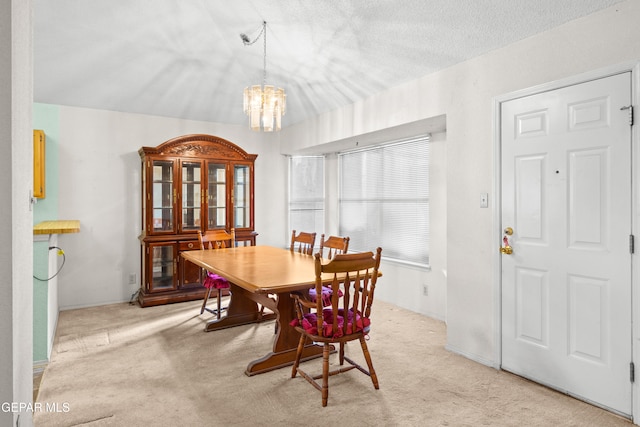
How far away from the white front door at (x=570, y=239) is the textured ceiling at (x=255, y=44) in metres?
0.61

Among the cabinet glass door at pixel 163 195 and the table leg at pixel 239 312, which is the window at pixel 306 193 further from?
the table leg at pixel 239 312

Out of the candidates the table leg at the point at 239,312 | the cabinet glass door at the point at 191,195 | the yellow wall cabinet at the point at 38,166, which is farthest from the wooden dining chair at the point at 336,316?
the yellow wall cabinet at the point at 38,166

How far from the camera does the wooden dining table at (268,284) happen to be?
239 cm

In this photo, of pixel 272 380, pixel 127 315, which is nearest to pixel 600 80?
pixel 272 380

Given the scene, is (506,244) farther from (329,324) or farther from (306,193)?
(306,193)

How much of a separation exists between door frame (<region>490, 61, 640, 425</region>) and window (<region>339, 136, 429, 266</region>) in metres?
1.39

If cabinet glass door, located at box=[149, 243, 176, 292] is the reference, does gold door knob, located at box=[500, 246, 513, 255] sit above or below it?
above

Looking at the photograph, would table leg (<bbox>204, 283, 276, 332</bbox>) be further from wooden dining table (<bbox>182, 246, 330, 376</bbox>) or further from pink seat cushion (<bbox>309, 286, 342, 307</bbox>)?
pink seat cushion (<bbox>309, 286, 342, 307</bbox>)

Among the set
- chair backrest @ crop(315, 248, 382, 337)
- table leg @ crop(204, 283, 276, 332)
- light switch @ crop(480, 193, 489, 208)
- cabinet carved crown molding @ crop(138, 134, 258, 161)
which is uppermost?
cabinet carved crown molding @ crop(138, 134, 258, 161)

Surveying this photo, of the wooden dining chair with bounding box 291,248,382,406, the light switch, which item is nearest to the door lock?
the light switch

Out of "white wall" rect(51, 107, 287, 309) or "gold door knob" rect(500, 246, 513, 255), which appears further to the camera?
"white wall" rect(51, 107, 287, 309)

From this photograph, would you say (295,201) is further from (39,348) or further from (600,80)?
(600,80)

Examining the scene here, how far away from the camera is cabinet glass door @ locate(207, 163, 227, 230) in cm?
489

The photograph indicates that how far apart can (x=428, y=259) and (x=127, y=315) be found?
3403 millimetres
